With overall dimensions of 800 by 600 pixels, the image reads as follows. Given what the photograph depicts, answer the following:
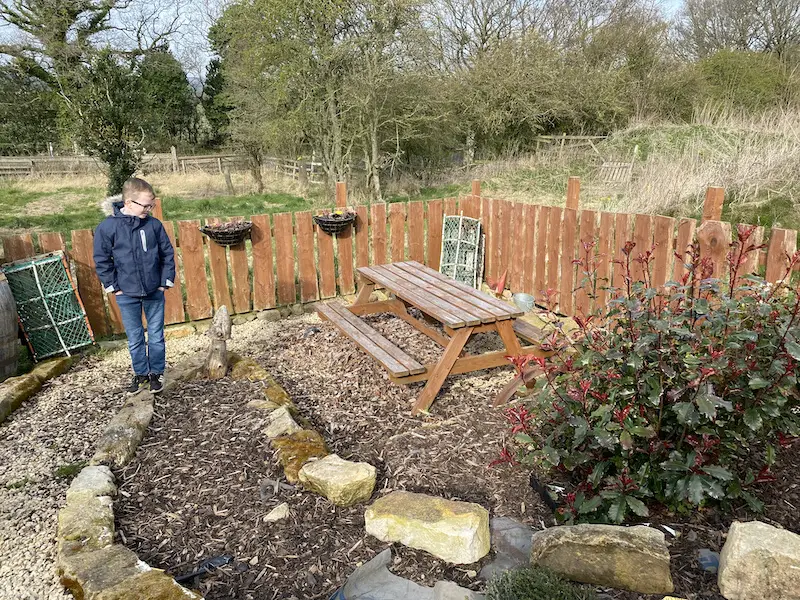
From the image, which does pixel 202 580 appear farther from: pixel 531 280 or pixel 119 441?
pixel 531 280

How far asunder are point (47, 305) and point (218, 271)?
5.20ft

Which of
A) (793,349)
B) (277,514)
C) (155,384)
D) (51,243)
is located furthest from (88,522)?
(51,243)

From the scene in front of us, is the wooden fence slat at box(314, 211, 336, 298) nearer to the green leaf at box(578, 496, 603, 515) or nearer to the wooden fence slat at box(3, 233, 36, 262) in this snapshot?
the wooden fence slat at box(3, 233, 36, 262)

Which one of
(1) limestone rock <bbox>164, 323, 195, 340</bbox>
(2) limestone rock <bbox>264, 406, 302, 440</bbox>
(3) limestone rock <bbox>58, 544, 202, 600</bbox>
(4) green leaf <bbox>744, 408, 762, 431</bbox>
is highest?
(4) green leaf <bbox>744, 408, 762, 431</bbox>

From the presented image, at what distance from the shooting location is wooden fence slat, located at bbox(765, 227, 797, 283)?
3.50 m

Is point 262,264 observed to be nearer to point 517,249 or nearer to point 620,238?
point 517,249

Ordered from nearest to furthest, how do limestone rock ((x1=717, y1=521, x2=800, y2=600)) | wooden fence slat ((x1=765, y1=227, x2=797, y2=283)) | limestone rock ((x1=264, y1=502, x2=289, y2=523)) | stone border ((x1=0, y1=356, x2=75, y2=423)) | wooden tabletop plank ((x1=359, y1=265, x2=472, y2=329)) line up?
limestone rock ((x1=717, y1=521, x2=800, y2=600))
limestone rock ((x1=264, y1=502, x2=289, y2=523))
wooden fence slat ((x1=765, y1=227, x2=797, y2=283))
wooden tabletop plank ((x1=359, y1=265, x2=472, y2=329))
stone border ((x1=0, y1=356, x2=75, y2=423))

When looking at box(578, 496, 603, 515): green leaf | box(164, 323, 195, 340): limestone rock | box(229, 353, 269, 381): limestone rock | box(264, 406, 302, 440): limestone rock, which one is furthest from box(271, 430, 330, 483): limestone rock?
box(164, 323, 195, 340): limestone rock

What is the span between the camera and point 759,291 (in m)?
2.51

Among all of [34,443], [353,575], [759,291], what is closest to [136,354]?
[34,443]

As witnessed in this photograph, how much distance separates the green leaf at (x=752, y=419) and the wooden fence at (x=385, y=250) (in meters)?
2.15

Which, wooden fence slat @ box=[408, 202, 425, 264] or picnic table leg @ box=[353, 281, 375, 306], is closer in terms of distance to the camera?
picnic table leg @ box=[353, 281, 375, 306]

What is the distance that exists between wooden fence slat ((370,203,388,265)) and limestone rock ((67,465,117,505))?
4.20 m

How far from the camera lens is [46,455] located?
126 inches
